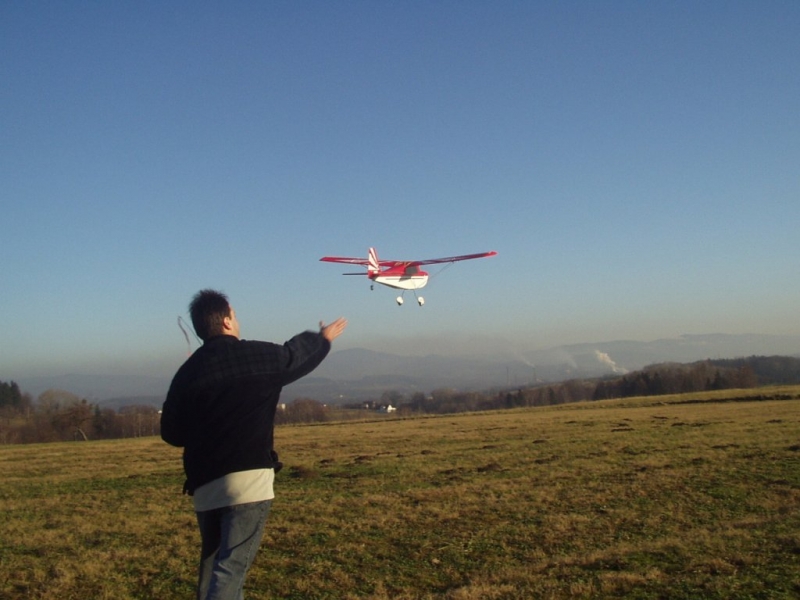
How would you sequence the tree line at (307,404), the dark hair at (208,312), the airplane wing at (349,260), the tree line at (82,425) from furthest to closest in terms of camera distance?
the tree line at (307,404), the tree line at (82,425), the airplane wing at (349,260), the dark hair at (208,312)

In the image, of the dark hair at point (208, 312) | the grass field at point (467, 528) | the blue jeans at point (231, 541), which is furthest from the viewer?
the grass field at point (467, 528)

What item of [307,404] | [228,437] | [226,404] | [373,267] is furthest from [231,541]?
[307,404]

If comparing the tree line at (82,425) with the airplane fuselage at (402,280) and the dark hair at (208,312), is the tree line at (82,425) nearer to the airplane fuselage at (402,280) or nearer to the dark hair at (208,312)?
the airplane fuselage at (402,280)

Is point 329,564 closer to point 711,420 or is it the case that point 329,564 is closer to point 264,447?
point 264,447

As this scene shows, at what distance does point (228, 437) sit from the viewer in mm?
4316

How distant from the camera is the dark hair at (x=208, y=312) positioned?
4637 mm

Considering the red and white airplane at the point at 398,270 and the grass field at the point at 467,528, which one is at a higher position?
the red and white airplane at the point at 398,270

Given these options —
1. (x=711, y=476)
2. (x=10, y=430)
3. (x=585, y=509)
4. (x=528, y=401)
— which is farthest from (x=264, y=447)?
(x=528, y=401)

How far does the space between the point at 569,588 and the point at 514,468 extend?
12.7 m

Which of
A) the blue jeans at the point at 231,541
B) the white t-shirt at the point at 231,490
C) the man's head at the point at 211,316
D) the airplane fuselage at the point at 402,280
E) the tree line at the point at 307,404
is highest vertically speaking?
the airplane fuselage at the point at 402,280

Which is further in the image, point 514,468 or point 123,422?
point 123,422

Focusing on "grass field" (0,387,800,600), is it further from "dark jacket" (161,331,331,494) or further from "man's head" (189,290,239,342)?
"man's head" (189,290,239,342)

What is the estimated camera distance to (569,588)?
7.48 metres

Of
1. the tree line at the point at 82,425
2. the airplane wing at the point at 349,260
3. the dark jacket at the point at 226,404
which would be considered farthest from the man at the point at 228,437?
the tree line at the point at 82,425
